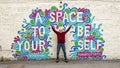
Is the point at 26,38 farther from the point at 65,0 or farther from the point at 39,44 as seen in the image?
the point at 65,0

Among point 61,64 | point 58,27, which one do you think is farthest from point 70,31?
point 61,64

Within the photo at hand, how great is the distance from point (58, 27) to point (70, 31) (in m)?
0.59

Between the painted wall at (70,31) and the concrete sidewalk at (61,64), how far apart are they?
446 millimetres

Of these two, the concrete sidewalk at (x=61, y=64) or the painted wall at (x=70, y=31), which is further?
the painted wall at (x=70, y=31)

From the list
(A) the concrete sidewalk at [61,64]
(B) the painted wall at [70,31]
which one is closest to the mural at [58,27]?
(B) the painted wall at [70,31]

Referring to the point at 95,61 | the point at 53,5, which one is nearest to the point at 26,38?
the point at 53,5

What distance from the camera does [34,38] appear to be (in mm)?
15555

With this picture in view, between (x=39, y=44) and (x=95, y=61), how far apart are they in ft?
8.90

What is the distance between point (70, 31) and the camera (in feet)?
50.8

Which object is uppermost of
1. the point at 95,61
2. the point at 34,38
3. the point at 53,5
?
the point at 53,5

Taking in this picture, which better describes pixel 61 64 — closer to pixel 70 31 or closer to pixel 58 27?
pixel 70 31

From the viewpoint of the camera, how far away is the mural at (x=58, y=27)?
15359 mm

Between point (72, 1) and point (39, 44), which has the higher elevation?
point (72, 1)

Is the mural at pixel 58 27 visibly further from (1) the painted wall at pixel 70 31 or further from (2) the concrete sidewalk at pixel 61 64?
(2) the concrete sidewalk at pixel 61 64
